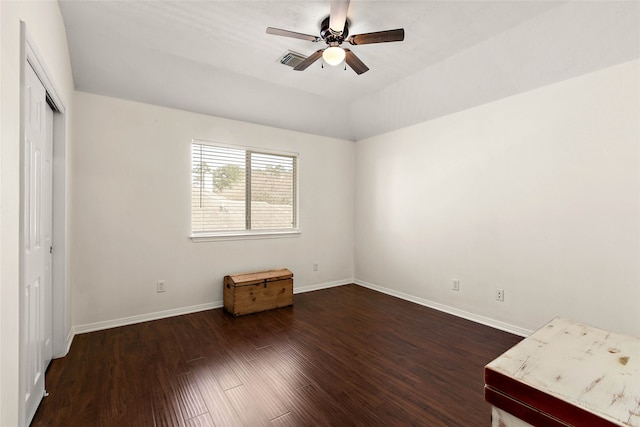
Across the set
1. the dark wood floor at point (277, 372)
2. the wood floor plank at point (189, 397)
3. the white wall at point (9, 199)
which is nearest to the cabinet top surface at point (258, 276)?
the dark wood floor at point (277, 372)

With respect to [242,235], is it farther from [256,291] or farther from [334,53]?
[334,53]

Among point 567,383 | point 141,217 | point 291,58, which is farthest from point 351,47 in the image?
point 567,383

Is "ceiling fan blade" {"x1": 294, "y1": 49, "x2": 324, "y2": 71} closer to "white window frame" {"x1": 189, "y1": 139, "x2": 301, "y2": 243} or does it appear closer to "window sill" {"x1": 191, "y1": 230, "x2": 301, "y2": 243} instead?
"white window frame" {"x1": 189, "y1": 139, "x2": 301, "y2": 243}

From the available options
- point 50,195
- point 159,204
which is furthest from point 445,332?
point 50,195

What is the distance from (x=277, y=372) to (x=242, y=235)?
2.14 metres

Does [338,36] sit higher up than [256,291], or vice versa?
[338,36]

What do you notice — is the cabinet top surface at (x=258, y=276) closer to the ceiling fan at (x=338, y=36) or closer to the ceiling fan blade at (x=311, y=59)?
the ceiling fan blade at (x=311, y=59)

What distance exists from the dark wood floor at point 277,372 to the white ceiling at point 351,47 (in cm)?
261

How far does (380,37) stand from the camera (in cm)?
228

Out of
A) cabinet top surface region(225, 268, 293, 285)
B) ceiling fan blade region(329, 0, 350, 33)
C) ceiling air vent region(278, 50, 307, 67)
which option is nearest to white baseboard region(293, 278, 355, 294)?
Result: cabinet top surface region(225, 268, 293, 285)

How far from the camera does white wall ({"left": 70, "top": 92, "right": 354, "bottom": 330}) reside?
317 centimetres

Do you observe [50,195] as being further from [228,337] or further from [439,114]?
[439,114]

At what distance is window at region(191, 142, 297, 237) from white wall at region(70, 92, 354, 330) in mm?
161

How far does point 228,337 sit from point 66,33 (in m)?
3.10
